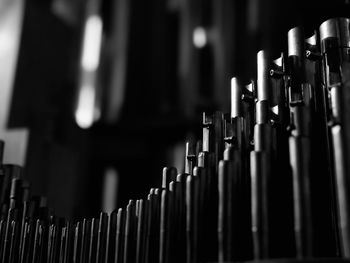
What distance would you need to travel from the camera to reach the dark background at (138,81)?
302 centimetres

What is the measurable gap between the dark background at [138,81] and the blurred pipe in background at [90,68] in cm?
7

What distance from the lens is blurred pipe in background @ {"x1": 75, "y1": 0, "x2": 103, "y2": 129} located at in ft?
12.8

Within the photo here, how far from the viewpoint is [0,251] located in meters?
1.94

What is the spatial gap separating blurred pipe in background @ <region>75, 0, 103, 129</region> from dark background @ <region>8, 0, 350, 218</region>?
7 cm

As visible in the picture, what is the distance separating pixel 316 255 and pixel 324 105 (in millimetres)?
392

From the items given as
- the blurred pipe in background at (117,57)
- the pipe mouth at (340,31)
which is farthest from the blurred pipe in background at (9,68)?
the pipe mouth at (340,31)

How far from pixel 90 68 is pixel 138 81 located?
15.3 inches

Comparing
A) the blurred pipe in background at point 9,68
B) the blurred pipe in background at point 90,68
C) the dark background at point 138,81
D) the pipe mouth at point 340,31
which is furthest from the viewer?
the blurred pipe in background at point 90,68

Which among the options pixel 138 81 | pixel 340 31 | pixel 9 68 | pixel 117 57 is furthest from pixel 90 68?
pixel 340 31

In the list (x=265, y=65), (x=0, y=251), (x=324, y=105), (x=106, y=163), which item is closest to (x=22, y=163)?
(x=0, y=251)

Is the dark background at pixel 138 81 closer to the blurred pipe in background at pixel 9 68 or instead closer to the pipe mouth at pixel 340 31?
the blurred pipe in background at pixel 9 68

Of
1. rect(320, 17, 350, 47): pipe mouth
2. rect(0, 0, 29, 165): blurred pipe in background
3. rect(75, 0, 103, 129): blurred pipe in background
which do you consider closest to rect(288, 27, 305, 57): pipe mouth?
rect(320, 17, 350, 47): pipe mouth

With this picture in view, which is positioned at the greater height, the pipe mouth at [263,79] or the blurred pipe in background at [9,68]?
the blurred pipe in background at [9,68]

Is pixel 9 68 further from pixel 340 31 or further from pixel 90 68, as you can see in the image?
pixel 340 31
